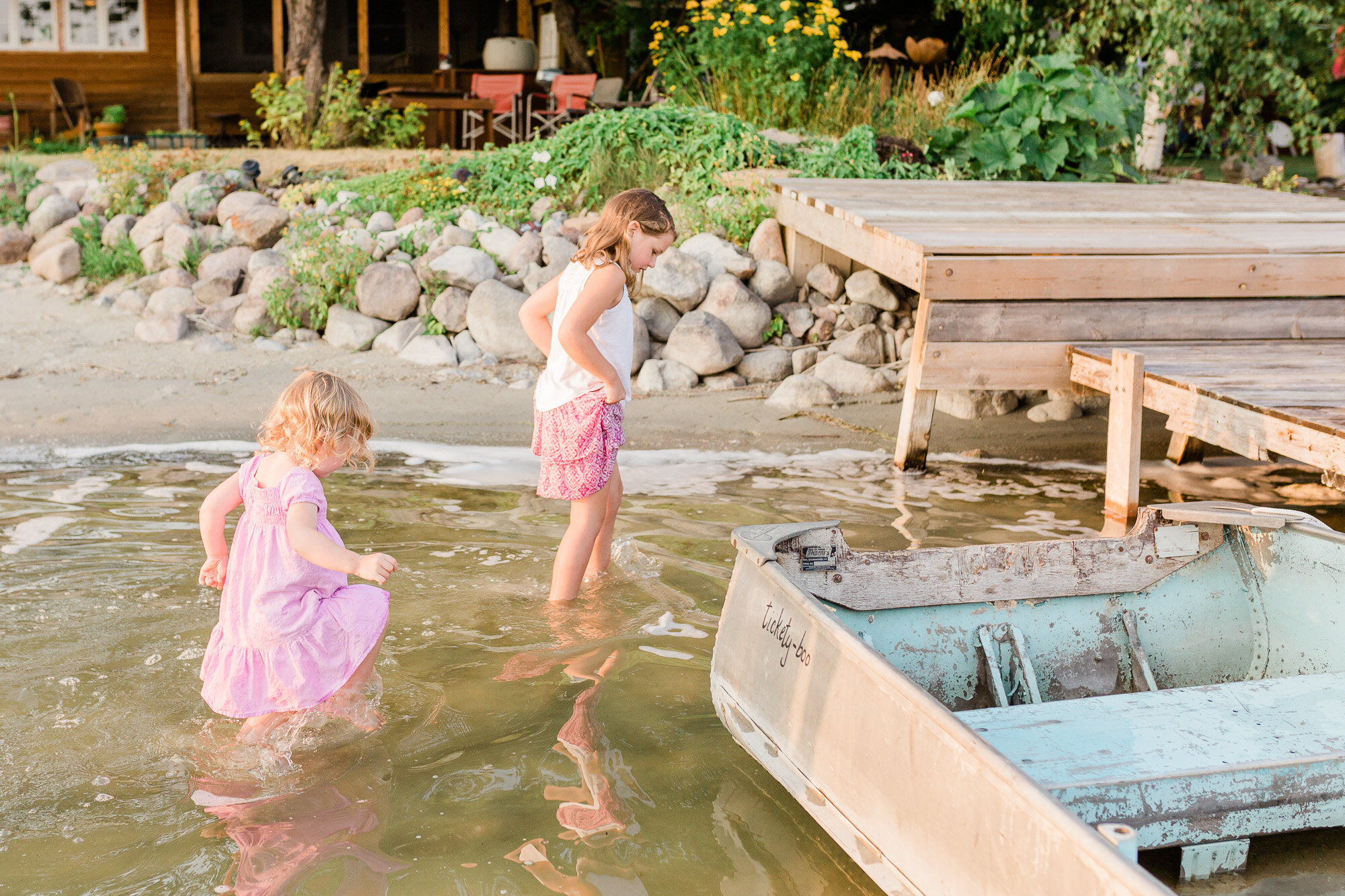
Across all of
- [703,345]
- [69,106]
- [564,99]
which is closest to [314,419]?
[703,345]

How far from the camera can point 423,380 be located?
8094mm

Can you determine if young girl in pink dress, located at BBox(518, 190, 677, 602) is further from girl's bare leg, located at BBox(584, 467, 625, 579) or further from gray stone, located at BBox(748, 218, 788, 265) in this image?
gray stone, located at BBox(748, 218, 788, 265)

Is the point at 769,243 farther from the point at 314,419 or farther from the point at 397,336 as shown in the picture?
the point at 314,419

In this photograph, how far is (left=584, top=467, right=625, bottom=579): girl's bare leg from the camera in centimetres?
443

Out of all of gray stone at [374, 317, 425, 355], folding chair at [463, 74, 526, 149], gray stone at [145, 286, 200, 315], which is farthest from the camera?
folding chair at [463, 74, 526, 149]

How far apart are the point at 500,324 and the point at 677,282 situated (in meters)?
1.34

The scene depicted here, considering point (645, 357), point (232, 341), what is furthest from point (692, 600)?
point (232, 341)

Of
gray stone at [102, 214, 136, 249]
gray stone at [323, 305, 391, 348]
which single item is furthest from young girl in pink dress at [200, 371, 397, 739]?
gray stone at [102, 214, 136, 249]

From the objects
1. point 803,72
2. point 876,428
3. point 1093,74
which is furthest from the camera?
point 803,72

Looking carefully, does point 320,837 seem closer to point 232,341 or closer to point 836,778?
point 836,778

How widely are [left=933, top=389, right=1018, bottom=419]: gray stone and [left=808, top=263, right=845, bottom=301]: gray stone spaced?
1426mm

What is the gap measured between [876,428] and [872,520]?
1715 millimetres

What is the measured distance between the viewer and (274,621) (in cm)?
312

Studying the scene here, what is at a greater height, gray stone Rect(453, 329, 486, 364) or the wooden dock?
the wooden dock
